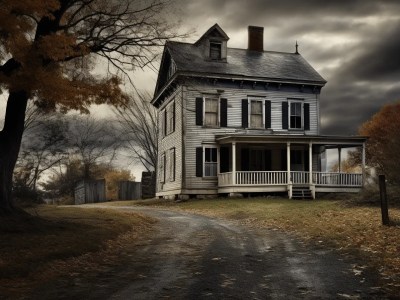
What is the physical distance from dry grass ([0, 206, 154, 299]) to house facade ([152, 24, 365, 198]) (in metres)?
15.1

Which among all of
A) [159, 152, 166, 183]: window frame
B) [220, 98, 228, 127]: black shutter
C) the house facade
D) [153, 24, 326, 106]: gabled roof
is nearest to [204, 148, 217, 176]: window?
the house facade

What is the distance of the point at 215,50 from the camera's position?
109ft

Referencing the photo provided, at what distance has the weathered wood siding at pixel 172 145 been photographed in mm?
31125

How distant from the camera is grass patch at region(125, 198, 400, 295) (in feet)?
33.2

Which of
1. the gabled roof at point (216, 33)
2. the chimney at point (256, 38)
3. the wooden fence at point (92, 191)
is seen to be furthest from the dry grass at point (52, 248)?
the wooden fence at point (92, 191)

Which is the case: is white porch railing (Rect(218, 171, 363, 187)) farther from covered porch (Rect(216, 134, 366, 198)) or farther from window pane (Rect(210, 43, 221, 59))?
window pane (Rect(210, 43, 221, 59))

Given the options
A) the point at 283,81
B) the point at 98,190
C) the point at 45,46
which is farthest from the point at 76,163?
the point at 45,46

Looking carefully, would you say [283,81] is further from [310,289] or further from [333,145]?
[310,289]

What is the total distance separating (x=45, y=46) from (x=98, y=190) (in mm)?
29511

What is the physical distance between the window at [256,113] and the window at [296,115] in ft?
7.44

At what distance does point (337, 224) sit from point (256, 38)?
2424cm

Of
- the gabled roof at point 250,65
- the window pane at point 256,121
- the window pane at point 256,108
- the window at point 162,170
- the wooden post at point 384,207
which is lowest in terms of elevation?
the wooden post at point 384,207

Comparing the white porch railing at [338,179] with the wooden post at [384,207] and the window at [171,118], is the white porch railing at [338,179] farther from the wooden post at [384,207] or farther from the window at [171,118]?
the wooden post at [384,207]

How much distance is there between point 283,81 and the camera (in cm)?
3219
